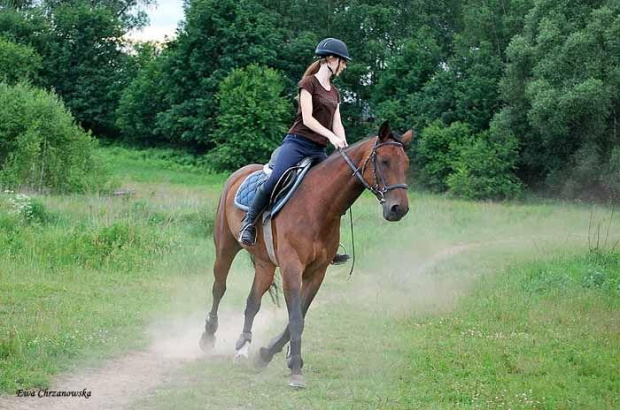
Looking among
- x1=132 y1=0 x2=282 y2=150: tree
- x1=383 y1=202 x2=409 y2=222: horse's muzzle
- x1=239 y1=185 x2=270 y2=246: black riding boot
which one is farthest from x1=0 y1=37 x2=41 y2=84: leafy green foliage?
x1=383 y1=202 x2=409 y2=222: horse's muzzle

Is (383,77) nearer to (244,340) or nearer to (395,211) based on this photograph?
(244,340)

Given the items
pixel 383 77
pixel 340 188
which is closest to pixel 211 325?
pixel 340 188

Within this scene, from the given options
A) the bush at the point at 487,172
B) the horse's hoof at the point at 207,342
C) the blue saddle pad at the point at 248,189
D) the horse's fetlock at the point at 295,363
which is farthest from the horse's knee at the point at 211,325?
the bush at the point at 487,172

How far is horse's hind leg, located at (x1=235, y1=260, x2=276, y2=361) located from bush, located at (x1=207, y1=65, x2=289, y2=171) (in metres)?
34.5

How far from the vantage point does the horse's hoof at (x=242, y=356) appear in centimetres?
877

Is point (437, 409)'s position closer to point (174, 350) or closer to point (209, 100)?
point (174, 350)

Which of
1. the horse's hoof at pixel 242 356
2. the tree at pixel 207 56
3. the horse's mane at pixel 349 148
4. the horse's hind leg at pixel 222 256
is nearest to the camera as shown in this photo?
the horse's mane at pixel 349 148

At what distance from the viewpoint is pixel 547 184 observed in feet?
125

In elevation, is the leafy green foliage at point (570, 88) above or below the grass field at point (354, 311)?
above

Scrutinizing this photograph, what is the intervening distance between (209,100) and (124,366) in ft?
130

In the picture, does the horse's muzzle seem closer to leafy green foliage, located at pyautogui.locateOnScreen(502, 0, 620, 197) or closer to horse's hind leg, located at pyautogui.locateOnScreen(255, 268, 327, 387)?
horse's hind leg, located at pyautogui.locateOnScreen(255, 268, 327, 387)

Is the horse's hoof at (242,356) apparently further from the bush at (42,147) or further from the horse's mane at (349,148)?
the bush at (42,147)

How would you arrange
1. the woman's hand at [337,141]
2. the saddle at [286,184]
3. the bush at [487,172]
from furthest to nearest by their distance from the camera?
the bush at [487,172], the saddle at [286,184], the woman's hand at [337,141]

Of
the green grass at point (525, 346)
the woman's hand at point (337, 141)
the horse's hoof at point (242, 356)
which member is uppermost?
the woman's hand at point (337, 141)
